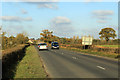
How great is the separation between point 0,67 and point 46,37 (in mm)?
108925

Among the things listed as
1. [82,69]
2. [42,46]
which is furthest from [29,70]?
[42,46]

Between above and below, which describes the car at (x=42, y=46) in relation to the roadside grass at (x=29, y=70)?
above

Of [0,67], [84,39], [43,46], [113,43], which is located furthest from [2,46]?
[113,43]

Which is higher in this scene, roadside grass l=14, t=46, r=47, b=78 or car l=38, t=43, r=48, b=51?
car l=38, t=43, r=48, b=51

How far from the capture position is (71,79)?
8.85 meters

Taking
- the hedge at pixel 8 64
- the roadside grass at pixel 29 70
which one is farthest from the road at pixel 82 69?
the hedge at pixel 8 64

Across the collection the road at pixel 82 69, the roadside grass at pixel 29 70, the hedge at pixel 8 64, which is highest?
the hedge at pixel 8 64

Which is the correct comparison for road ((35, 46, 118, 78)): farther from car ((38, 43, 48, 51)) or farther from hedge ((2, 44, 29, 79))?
car ((38, 43, 48, 51))

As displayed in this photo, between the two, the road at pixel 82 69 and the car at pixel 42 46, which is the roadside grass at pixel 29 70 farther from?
the car at pixel 42 46

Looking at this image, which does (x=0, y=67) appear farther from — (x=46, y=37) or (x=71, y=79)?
(x=46, y=37)

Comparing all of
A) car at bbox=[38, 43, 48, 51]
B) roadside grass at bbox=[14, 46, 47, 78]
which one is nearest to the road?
roadside grass at bbox=[14, 46, 47, 78]

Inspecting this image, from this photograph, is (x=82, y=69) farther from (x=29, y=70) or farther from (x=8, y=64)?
(x=8, y=64)

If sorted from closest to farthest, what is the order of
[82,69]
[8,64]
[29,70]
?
[8,64]
[29,70]
[82,69]

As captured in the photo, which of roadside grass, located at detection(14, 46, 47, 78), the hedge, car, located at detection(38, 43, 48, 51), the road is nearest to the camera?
the hedge
